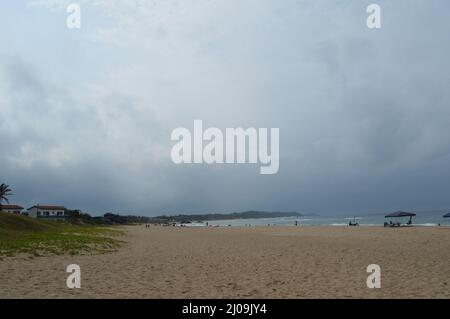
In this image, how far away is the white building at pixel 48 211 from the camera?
84.9m

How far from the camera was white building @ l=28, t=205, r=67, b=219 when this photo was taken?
84.9m

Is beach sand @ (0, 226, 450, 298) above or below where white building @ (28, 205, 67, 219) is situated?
above

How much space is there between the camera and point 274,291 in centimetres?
964

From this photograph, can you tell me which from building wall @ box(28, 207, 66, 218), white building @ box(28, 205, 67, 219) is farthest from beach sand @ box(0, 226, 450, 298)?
building wall @ box(28, 207, 66, 218)

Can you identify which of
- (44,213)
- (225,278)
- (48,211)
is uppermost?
(225,278)

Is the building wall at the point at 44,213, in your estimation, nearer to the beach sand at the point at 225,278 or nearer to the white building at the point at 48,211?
the white building at the point at 48,211

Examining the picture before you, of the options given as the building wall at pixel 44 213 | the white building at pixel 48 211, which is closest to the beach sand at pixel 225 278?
the white building at pixel 48 211

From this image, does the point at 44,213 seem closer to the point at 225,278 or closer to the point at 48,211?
the point at 48,211

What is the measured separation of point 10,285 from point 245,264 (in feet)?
29.1

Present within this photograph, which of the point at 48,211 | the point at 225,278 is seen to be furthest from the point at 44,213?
the point at 225,278

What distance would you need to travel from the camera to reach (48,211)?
3511 inches

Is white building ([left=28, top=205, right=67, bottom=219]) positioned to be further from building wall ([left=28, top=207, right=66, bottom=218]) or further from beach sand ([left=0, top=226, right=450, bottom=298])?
beach sand ([left=0, top=226, right=450, bottom=298])
